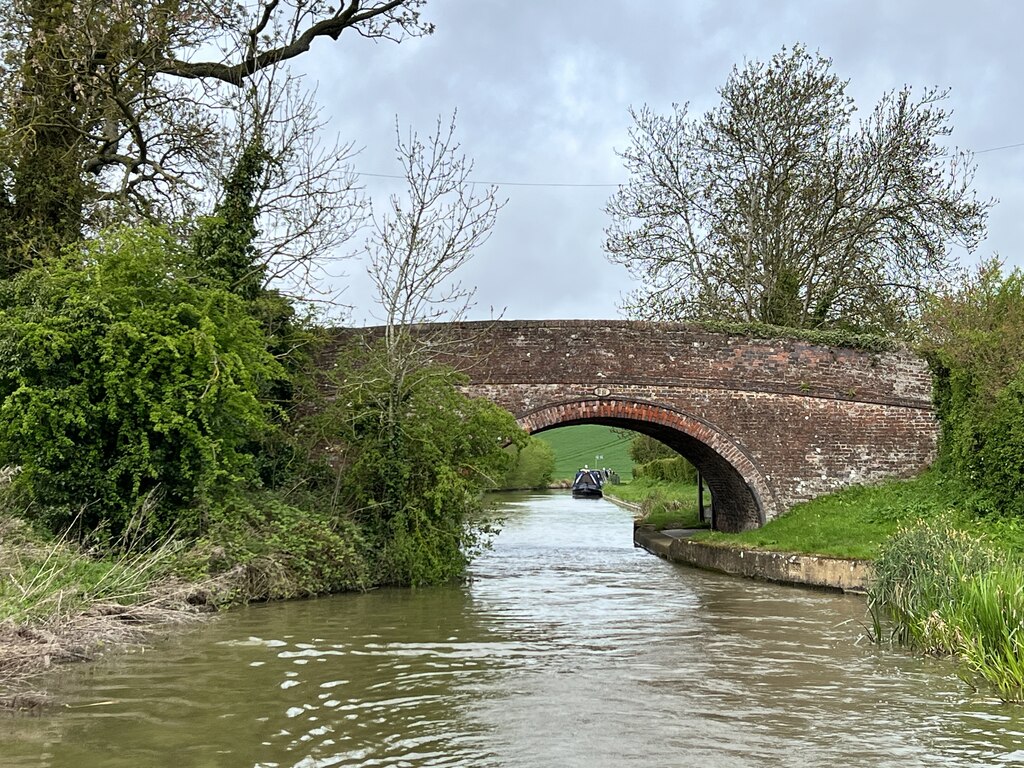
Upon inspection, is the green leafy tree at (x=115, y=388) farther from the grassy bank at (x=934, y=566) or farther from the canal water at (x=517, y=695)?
the grassy bank at (x=934, y=566)

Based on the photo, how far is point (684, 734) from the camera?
623 centimetres

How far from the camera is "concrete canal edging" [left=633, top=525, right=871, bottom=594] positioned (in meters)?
13.6

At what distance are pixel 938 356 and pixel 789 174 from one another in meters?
8.09

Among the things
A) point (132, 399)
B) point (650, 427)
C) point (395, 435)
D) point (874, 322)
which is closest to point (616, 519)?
point (874, 322)

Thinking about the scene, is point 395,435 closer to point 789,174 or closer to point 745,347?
point 745,347

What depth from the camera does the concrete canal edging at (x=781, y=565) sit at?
13586mm

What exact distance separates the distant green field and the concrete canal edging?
48600mm

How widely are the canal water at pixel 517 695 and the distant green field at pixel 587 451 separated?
55.2 m

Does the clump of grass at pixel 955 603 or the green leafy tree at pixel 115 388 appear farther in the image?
the green leafy tree at pixel 115 388

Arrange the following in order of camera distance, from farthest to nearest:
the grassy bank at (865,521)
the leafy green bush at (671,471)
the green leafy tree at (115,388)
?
the leafy green bush at (671,471)
the grassy bank at (865,521)
the green leafy tree at (115,388)

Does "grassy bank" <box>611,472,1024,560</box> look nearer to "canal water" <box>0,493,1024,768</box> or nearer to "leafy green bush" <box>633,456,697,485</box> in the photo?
"canal water" <box>0,493,1024,768</box>

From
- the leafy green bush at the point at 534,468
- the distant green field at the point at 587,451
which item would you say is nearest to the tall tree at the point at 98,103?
the leafy green bush at the point at 534,468

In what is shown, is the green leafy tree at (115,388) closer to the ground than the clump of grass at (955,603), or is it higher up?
higher up

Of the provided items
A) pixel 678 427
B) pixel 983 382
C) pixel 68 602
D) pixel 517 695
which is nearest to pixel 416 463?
pixel 678 427
